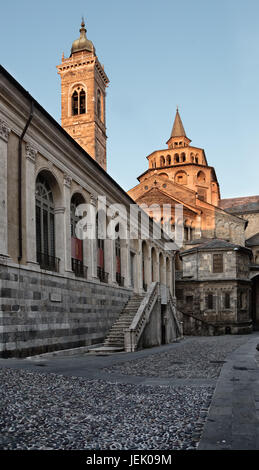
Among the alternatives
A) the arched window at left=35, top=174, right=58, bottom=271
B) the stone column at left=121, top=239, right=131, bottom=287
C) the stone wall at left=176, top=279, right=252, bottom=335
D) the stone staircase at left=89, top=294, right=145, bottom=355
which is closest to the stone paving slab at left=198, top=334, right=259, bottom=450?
the arched window at left=35, top=174, right=58, bottom=271

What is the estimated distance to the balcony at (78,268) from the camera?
2059 centimetres

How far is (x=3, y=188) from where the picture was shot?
14.6m

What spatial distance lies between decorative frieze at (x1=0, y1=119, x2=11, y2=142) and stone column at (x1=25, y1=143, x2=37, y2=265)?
146 centimetres

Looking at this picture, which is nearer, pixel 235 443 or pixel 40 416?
pixel 235 443

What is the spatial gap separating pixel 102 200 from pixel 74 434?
1974 centimetres

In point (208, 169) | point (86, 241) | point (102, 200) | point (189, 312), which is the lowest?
point (189, 312)

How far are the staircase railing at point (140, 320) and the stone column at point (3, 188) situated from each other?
27.9 ft

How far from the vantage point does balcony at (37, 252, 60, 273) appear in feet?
57.7

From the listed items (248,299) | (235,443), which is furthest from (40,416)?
(248,299)

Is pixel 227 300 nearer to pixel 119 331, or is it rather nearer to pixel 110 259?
pixel 110 259

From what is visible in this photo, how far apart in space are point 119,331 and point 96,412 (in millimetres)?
15903

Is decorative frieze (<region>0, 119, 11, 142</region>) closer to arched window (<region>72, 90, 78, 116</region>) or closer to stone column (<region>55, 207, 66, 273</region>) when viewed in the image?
stone column (<region>55, 207, 66, 273</region>)

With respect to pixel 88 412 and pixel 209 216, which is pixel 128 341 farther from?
pixel 209 216

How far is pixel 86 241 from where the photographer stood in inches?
872
